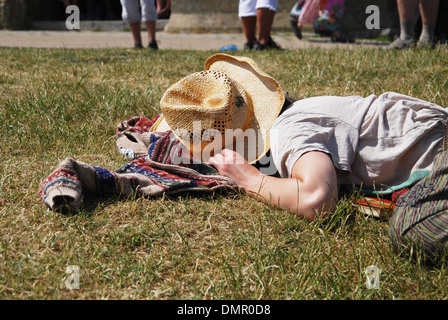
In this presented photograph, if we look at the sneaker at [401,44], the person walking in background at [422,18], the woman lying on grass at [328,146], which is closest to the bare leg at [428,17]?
the person walking in background at [422,18]

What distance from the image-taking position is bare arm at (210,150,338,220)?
6.41 ft

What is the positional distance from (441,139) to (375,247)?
0.62 metres

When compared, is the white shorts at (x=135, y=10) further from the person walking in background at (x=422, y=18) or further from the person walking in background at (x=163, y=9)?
the person walking in background at (x=163, y=9)

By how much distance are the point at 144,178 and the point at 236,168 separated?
16.9 inches

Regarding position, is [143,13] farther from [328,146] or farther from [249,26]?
[328,146]

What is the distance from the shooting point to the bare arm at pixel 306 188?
1953 mm

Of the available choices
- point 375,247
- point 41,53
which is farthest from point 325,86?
point 41,53

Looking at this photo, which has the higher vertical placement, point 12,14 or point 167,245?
point 12,14

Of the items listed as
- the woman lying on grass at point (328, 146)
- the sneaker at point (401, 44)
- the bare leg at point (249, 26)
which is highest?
the bare leg at point (249, 26)

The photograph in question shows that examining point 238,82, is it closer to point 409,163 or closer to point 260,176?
point 260,176

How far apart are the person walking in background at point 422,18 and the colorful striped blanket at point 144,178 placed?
353cm

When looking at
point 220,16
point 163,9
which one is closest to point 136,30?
point 220,16

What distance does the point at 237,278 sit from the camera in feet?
5.27

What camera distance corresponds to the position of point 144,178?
2.24 m
